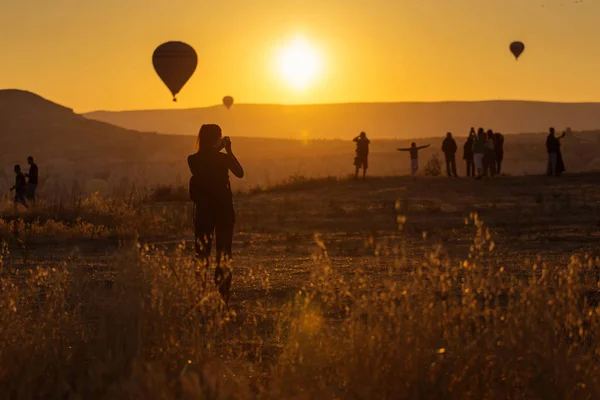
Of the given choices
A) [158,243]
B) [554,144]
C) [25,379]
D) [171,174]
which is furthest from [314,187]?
[171,174]

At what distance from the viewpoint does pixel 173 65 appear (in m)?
47.6

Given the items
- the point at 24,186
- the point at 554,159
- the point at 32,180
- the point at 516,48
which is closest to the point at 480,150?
the point at 554,159

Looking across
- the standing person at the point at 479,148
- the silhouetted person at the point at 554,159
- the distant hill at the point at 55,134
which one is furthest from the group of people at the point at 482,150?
the distant hill at the point at 55,134

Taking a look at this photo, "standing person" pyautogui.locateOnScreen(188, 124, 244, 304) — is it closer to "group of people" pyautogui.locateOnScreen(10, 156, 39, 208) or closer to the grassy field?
the grassy field

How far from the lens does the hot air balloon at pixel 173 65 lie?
4766 centimetres

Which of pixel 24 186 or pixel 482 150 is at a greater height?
pixel 482 150

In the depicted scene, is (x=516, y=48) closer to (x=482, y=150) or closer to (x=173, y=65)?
(x=173, y=65)

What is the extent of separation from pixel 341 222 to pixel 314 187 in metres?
10.7

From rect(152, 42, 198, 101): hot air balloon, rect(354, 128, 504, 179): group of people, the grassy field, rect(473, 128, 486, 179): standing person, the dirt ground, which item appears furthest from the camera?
rect(152, 42, 198, 101): hot air balloon

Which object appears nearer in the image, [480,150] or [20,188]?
[20,188]

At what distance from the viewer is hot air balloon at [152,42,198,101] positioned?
4766 centimetres

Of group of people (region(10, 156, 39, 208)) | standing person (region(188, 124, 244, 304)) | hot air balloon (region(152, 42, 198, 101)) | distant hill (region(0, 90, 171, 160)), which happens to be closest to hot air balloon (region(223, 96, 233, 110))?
distant hill (region(0, 90, 171, 160))

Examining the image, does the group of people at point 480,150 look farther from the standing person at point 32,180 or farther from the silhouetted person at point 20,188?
the silhouetted person at point 20,188

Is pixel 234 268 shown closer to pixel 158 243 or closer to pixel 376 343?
pixel 158 243
